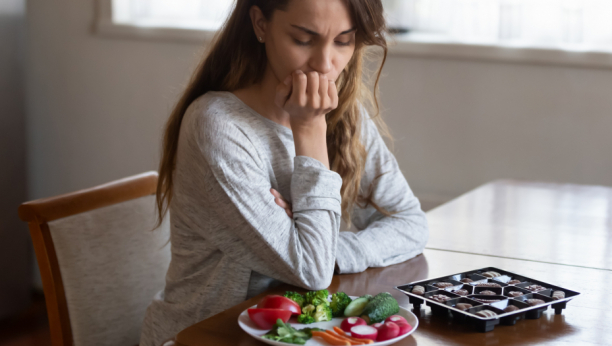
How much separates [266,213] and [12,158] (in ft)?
7.49

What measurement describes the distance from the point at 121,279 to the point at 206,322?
0.56 meters

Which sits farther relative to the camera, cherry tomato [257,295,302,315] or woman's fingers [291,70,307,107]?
woman's fingers [291,70,307,107]

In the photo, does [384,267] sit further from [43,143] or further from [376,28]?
[43,143]

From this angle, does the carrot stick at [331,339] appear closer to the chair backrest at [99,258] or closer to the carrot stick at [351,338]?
the carrot stick at [351,338]

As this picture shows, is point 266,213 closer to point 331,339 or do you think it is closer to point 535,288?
point 331,339

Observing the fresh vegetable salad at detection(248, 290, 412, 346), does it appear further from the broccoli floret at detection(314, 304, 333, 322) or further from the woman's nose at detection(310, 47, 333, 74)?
the woman's nose at detection(310, 47, 333, 74)

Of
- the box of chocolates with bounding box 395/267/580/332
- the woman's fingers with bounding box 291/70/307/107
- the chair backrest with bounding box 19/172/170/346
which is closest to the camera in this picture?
the box of chocolates with bounding box 395/267/580/332

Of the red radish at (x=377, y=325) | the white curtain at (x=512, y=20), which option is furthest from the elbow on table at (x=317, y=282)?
the white curtain at (x=512, y=20)

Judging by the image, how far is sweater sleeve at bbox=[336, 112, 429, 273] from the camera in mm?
1138

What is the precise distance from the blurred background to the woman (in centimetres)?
71

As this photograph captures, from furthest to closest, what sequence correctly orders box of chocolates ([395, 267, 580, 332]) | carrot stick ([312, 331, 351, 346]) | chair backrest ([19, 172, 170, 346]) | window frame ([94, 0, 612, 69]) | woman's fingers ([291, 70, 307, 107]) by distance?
window frame ([94, 0, 612, 69]) → chair backrest ([19, 172, 170, 346]) → woman's fingers ([291, 70, 307, 107]) → box of chocolates ([395, 267, 580, 332]) → carrot stick ([312, 331, 351, 346])

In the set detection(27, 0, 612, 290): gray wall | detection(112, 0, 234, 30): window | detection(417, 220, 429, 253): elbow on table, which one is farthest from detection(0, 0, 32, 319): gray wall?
detection(417, 220, 429, 253): elbow on table

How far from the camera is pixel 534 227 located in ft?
4.88

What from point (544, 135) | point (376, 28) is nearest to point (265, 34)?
point (376, 28)
